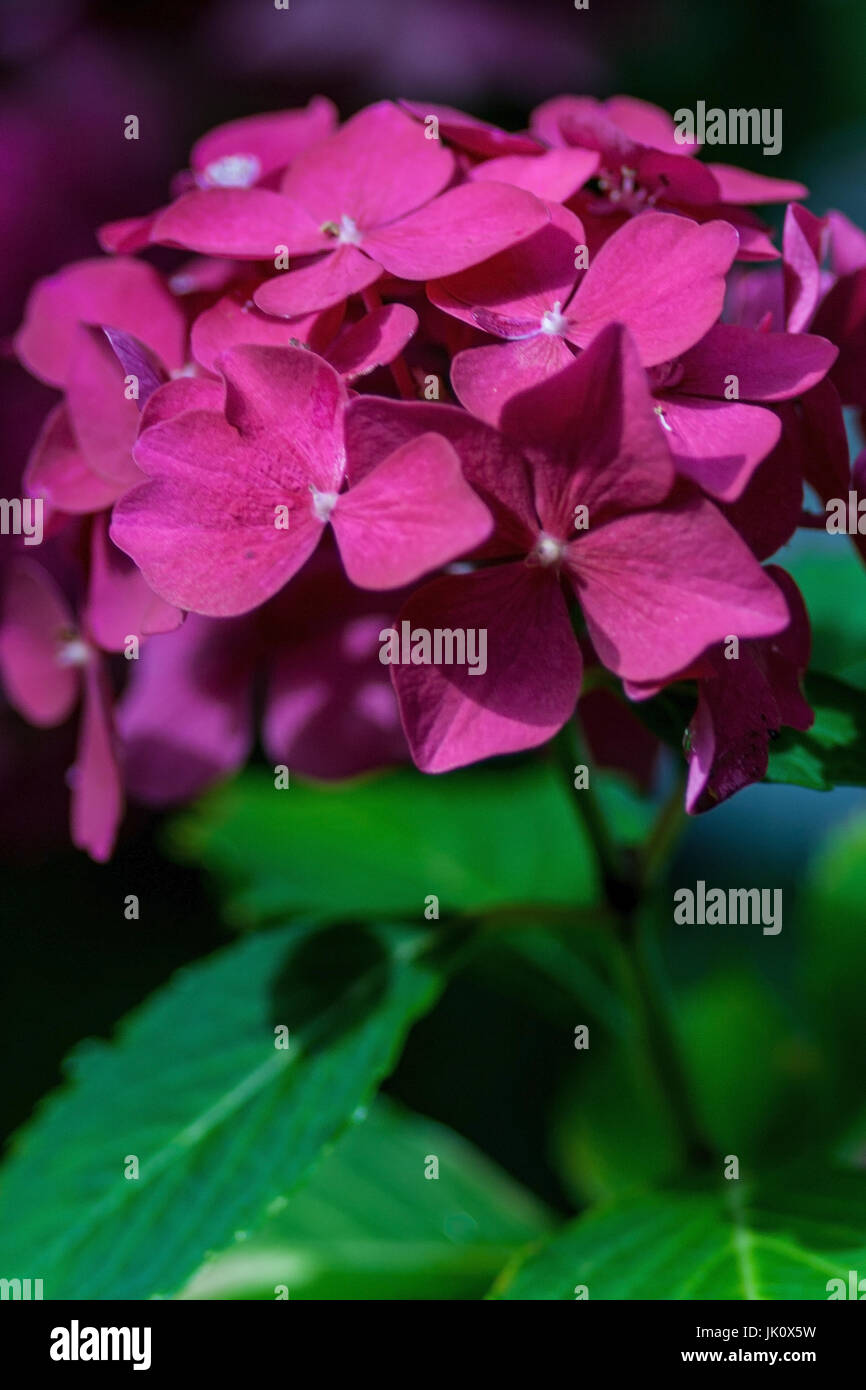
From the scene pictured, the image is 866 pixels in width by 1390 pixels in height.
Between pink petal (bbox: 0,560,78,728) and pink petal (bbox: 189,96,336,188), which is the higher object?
pink petal (bbox: 189,96,336,188)

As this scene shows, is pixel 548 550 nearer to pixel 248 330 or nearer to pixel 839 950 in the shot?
pixel 248 330

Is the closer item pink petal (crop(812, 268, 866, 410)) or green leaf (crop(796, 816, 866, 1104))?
pink petal (crop(812, 268, 866, 410))

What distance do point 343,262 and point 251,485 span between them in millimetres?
97

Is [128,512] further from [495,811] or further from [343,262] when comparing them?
[495,811]

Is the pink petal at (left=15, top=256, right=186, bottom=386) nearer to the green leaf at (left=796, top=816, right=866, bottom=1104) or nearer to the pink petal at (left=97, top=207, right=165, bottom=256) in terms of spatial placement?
the pink petal at (left=97, top=207, right=165, bottom=256)

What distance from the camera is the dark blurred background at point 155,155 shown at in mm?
1011

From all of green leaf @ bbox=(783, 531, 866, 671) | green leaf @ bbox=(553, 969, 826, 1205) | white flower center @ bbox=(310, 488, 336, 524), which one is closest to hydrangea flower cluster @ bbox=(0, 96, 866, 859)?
white flower center @ bbox=(310, 488, 336, 524)

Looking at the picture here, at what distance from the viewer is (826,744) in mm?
519

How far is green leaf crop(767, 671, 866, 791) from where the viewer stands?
50 cm

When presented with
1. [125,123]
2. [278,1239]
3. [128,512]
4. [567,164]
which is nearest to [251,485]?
[128,512]

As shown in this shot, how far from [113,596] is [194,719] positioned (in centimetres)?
19

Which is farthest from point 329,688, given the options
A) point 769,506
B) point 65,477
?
point 769,506

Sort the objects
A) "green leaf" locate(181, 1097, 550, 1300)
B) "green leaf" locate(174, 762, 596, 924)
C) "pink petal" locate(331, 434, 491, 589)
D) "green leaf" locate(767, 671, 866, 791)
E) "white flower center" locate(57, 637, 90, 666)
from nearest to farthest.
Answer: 1. "pink petal" locate(331, 434, 491, 589)
2. "green leaf" locate(767, 671, 866, 791)
3. "white flower center" locate(57, 637, 90, 666)
4. "green leaf" locate(181, 1097, 550, 1300)
5. "green leaf" locate(174, 762, 596, 924)

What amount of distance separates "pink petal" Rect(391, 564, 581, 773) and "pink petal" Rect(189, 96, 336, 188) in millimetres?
242
